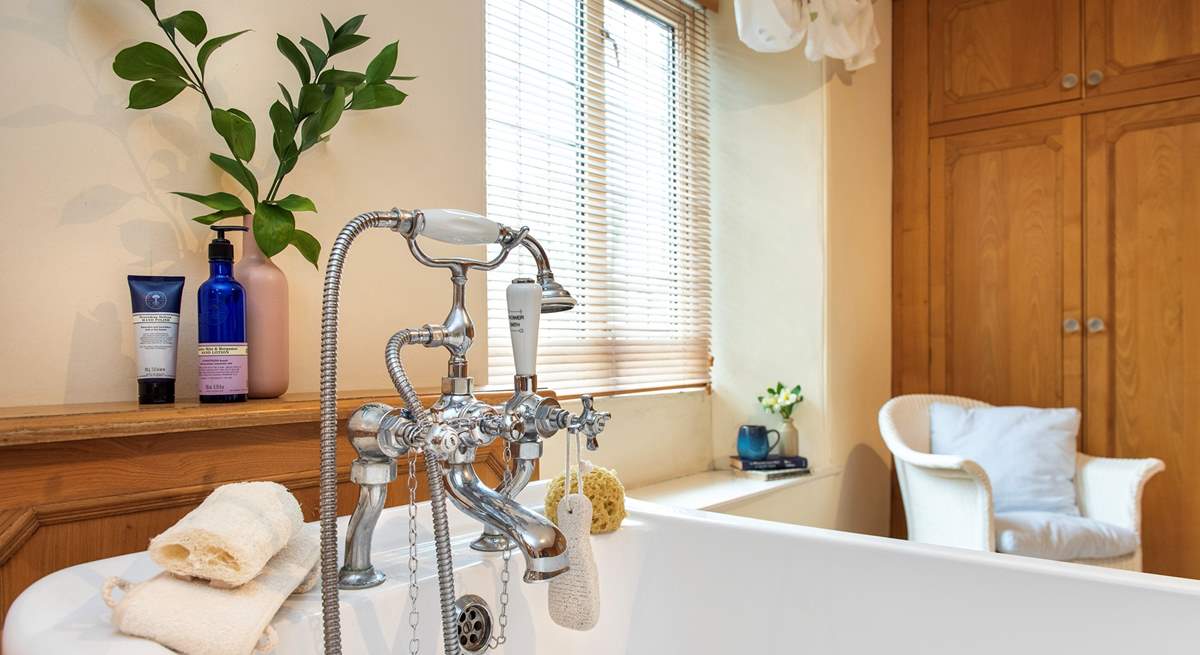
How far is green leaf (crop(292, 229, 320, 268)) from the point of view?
128 centimetres

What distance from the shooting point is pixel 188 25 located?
1.18m

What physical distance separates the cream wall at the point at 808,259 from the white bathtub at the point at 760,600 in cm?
159

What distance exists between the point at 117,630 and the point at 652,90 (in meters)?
2.48

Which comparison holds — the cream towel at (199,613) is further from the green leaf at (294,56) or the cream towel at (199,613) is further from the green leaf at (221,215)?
the green leaf at (294,56)

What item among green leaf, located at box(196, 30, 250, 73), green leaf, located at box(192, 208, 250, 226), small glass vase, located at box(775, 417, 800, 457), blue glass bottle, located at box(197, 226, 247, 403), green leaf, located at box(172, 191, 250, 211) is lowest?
small glass vase, located at box(775, 417, 800, 457)

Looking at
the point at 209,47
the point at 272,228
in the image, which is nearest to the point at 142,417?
the point at 272,228

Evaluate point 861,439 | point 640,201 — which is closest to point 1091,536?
point 861,439

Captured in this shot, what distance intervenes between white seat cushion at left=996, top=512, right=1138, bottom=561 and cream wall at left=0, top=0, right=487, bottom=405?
1.68 metres

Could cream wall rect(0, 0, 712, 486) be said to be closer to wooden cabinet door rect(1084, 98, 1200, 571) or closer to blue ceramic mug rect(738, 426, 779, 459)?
blue ceramic mug rect(738, 426, 779, 459)

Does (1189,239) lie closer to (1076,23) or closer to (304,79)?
(1076,23)

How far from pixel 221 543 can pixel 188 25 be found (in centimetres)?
84

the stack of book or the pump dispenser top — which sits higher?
the pump dispenser top

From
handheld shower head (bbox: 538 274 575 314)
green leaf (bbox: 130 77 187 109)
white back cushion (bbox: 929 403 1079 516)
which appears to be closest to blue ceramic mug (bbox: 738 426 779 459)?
white back cushion (bbox: 929 403 1079 516)

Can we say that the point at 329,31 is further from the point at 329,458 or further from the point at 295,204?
the point at 329,458
